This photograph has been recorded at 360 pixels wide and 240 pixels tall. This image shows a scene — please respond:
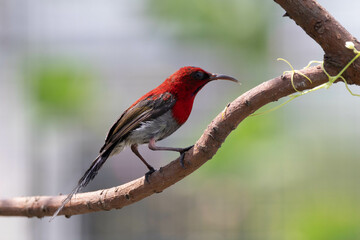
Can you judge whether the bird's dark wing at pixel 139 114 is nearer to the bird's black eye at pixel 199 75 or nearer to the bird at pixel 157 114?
the bird at pixel 157 114

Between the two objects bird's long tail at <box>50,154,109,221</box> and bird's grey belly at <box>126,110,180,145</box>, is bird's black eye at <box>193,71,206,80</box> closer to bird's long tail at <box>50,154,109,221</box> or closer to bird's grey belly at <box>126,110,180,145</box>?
bird's grey belly at <box>126,110,180,145</box>

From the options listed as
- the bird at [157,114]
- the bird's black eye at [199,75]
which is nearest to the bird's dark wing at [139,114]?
the bird at [157,114]

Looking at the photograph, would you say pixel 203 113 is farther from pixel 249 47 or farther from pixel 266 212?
pixel 266 212

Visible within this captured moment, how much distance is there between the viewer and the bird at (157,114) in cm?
169

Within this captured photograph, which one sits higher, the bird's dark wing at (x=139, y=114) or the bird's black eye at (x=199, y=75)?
the bird's black eye at (x=199, y=75)

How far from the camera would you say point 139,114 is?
1787 mm

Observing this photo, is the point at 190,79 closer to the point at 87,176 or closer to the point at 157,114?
the point at 157,114

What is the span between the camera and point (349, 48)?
1129 millimetres

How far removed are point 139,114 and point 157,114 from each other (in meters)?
0.07

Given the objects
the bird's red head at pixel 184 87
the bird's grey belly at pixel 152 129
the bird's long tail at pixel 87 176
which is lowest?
the bird's long tail at pixel 87 176

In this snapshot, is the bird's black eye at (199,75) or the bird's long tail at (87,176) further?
the bird's black eye at (199,75)

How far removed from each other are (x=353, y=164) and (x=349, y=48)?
13.8 feet

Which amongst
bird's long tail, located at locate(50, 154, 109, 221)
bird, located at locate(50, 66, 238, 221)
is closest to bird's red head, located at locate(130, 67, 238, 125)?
bird, located at locate(50, 66, 238, 221)

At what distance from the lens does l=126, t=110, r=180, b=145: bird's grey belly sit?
69.9 inches
